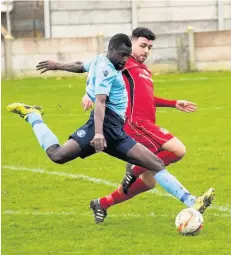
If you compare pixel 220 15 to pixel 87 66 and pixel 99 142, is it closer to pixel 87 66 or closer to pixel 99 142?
pixel 87 66

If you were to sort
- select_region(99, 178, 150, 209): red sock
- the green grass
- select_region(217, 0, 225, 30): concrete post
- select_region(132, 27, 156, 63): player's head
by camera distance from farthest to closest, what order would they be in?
1. select_region(217, 0, 225, 30): concrete post
2. select_region(99, 178, 150, 209): red sock
3. select_region(132, 27, 156, 63): player's head
4. the green grass

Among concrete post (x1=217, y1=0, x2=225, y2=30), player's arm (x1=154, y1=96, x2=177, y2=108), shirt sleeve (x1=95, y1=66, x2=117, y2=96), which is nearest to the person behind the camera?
shirt sleeve (x1=95, y1=66, x2=117, y2=96)

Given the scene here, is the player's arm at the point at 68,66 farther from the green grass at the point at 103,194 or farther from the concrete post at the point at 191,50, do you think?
the concrete post at the point at 191,50

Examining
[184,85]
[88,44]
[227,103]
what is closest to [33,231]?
[227,103]

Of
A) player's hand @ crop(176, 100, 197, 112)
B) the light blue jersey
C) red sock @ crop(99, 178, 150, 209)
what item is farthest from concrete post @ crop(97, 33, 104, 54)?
the light blue jersey

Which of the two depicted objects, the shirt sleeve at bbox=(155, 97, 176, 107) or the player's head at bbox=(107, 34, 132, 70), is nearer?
the player's head at bbox=(107, 34, 132, 70)

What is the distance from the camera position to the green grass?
857 cm

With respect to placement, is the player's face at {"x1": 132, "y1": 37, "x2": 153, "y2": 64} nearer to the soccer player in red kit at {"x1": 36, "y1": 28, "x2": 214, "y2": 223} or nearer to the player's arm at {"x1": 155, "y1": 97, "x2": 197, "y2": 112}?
the soccer player in red kit at {"x1": 36, "y1": 28, "x2": 214, "y2": 223}

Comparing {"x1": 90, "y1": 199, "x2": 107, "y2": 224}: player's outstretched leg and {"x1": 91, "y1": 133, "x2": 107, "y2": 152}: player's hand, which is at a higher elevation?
{"x1": 91, "y1": 133, "x2": 107, "y2": 152}: player's hand

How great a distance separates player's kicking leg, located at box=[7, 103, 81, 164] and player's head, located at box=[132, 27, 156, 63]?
3.67ft

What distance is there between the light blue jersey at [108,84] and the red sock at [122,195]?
1011mm

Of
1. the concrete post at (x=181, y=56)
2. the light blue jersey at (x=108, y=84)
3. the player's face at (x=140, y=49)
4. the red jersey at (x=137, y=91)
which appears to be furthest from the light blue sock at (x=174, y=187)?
the concrete post at (x=181, y=56)

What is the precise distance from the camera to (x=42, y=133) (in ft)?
30.9

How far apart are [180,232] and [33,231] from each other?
140cm
